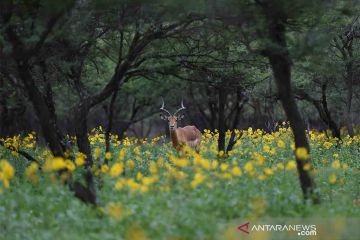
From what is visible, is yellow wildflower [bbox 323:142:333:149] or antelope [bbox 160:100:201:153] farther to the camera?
antelope [bbox 160:100:201:153]

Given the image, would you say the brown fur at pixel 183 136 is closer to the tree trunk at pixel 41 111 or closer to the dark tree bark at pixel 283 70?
the tree trunk at pixel 41 111

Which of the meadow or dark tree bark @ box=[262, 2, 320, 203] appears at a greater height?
dark tree bark @ box=[262, 2, 320, 203]

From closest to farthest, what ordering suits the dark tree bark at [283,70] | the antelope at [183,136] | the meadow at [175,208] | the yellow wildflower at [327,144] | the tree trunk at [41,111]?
the meadow at [175,208] < the dark tree bark at [283,70] < the tree trunk at [41,111] < the yellow wildflower at [327,144] < the antelope at [183,136]

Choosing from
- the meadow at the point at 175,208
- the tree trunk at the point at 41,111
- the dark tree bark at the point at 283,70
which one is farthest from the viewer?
the tree trunk at the point at 41,111

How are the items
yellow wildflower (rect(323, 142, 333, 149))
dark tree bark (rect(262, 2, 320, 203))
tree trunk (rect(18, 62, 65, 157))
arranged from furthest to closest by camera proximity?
yellow wildflower (rect(323, 142, 333, 149)) < tree trunk (rect(18, 62, 65, 157)) < dark tree bark (rect(262, 2, 320, 203))

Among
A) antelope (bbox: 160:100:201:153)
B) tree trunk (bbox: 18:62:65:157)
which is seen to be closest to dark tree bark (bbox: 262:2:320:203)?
tree trunk (bbox: 18:62:65:157)

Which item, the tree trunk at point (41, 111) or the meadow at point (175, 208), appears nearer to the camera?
the meadow at point (175, 208)

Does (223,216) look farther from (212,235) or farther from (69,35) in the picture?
(69,35)

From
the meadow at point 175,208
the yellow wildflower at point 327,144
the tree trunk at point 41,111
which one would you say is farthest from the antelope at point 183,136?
the meadow at point 175,208

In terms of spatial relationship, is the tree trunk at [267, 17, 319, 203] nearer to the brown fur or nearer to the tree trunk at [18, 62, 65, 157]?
the tree trunk at [18, 62, 65, 157]

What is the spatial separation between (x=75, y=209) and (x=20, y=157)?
6628mm

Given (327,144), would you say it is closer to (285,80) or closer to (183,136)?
(183,136)

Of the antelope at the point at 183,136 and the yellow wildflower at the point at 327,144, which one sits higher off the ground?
the antelope at the point at 183,136

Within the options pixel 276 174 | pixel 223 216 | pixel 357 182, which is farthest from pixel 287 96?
pixel 357 182
